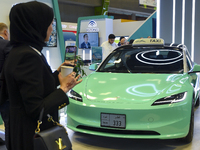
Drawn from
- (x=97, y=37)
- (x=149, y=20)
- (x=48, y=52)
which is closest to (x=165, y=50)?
(x=48, y=52)

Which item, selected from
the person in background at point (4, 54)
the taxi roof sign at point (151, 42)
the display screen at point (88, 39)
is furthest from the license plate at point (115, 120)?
the display screen at point (88, 39)

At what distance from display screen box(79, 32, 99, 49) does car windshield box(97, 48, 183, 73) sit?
26.5ft

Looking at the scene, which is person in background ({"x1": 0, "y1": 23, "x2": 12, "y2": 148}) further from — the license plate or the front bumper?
the license plate

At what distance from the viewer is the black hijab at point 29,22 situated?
1.35m

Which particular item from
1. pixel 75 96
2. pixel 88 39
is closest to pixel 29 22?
pixel 75 96

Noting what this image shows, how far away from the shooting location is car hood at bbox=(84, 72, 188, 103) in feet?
10.4

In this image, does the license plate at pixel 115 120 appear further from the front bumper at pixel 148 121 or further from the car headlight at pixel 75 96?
the car headlight at pixel 75 96

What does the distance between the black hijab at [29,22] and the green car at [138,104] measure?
182 cm

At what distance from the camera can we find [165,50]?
165 inches

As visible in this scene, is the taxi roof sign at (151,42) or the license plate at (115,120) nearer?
the license plate at (115,120)

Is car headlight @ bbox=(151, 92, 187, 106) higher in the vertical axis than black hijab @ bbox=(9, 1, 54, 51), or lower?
lower

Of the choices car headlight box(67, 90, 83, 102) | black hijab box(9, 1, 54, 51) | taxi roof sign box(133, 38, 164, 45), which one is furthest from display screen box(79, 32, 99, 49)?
black hijab box(9, 1, 54, 51)

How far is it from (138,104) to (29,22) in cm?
197

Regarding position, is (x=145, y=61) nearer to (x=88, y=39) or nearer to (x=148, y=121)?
(x=148, y=121)
